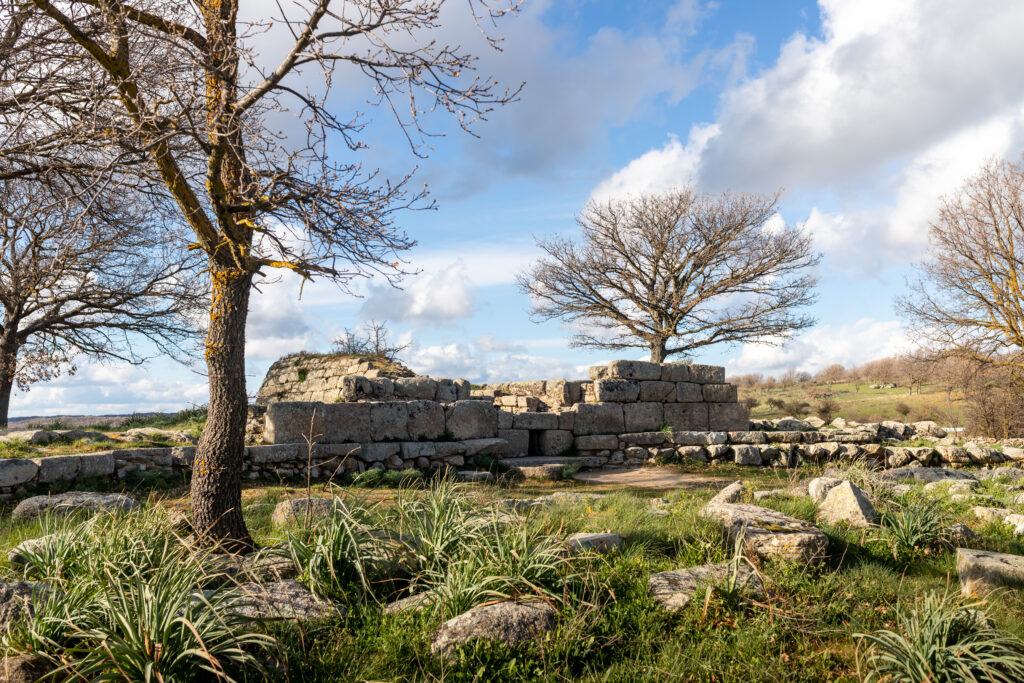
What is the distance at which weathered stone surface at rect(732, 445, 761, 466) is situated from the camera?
1516 centimetres

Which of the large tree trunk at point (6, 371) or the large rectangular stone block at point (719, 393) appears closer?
the large tree trunk at point (6, 371)

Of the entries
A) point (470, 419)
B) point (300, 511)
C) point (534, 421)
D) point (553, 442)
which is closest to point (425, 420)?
point (470, 419)

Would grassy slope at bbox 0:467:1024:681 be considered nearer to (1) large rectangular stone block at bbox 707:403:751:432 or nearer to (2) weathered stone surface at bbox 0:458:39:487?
(2) weathered stone surface at bbox 0:458:39:487

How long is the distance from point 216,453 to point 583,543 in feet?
11.0

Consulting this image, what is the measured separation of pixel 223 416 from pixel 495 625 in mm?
3357

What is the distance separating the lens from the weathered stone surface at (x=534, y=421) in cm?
1434

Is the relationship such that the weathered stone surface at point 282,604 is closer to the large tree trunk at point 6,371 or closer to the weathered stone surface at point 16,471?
the weathered stone surface at point 16,471

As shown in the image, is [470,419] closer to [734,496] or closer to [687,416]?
[687,416]

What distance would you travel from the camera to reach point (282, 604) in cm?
420

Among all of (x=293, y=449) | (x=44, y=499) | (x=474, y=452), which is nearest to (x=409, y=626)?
(x=44, y=499)

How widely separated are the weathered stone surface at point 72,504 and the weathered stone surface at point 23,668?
3275mm

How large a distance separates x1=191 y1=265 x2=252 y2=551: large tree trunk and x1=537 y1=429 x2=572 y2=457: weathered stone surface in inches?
355

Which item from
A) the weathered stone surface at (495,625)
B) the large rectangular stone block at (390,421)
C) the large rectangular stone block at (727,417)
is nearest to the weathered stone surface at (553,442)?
the large rectangular stone block at (390,421)

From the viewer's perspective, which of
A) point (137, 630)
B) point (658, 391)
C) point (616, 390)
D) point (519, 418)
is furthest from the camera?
point (658, 391)
